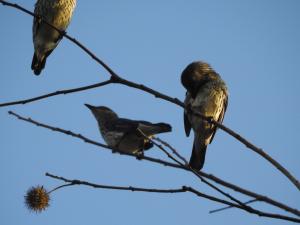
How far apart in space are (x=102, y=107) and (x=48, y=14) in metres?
2.58

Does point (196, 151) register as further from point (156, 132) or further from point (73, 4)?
point (73, 4)

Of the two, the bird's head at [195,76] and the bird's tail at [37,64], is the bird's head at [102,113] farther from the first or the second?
the bird's tail at [37,64]

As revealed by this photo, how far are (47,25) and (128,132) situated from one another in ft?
12.0

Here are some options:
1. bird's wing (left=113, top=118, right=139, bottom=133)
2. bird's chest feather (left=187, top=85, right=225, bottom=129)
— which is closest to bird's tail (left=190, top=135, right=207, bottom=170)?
bird's chest feather (left=187, top=85, right=225, bottom=129)

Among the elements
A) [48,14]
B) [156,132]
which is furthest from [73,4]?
[156,132]

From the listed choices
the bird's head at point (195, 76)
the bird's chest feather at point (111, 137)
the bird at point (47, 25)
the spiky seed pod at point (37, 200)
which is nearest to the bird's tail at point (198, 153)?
the bird's head at point (195, 76)

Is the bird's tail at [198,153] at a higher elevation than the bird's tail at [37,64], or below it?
below

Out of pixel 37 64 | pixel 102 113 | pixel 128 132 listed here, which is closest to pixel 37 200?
pixel 128 132

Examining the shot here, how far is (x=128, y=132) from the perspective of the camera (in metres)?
5.75

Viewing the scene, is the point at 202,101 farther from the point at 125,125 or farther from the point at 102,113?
the point at 102,113

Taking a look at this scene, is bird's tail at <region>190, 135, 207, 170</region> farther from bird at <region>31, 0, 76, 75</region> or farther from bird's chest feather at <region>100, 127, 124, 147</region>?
bird at <region>31, 0, 76, 75</region>

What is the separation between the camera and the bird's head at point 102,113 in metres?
6.55

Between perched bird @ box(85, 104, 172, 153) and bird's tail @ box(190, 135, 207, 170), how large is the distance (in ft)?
3.52

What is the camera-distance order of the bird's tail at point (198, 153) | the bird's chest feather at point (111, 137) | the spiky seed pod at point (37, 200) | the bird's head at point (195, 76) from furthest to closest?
the bird's tail at point (198, 153), the bird's head at point (195, 76), the bird's chest feather at point (111, 137), the spiky seed pod at point (37, 200)
